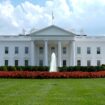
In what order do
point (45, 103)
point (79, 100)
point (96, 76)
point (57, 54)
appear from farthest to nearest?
point (57, 54), point (96, 76), point (79, 100), point (45, 103)

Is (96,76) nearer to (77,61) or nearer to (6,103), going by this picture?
(6,103)

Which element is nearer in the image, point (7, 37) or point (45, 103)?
point (45, 103)

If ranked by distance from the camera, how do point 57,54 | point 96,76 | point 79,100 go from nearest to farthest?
1. point 79,100
2. point 96,76
3. point 57,54

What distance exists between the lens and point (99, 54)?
9131 cm

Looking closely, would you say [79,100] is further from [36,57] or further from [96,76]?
[36,57]

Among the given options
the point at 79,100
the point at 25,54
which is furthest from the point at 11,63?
the point at 79,100

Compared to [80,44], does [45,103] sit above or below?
below

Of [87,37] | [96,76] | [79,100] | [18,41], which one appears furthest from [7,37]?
[79,100]

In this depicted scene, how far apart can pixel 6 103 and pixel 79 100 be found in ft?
9.17

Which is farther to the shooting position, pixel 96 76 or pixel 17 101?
pixel 96 76

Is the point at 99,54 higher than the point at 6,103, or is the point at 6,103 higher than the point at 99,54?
the point at 99,54

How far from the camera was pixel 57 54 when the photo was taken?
89.0 m

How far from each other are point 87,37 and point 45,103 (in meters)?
78.1

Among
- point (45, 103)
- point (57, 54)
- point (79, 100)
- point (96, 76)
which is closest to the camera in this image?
point (45, 103)
